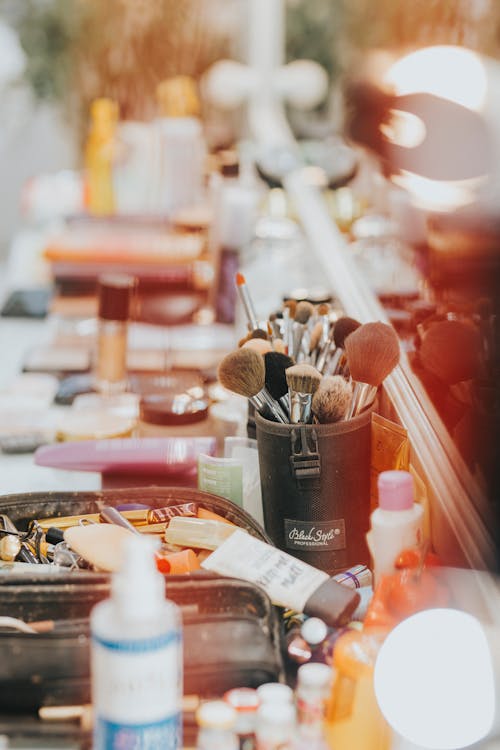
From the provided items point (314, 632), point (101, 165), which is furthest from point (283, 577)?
point (101, 165)

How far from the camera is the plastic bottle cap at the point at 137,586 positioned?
20.5 inches

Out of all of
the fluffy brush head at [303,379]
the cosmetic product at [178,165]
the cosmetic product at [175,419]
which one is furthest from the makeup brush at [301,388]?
the cosmetic product at [178,165]

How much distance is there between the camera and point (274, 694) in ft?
1.95

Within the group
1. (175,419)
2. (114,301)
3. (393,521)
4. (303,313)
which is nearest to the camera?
(393,521)

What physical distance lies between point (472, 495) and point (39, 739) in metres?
0.35

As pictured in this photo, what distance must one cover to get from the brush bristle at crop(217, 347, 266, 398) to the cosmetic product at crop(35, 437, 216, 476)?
263 millimetres

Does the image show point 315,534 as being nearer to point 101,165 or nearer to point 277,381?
point 277,381

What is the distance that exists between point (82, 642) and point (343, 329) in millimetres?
420

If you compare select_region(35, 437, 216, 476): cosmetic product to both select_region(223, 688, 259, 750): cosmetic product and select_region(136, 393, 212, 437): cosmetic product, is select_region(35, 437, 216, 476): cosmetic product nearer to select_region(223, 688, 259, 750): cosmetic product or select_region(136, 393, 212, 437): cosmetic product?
select_region(136, 393, 212, 437): cosmetic product

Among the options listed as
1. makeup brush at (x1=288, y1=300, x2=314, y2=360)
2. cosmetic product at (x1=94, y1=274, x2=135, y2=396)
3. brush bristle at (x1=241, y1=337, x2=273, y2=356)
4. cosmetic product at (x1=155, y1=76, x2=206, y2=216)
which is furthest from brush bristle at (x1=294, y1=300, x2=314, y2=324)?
cosmetic product at (x1=155, y1=76, x2=206, y2=216)

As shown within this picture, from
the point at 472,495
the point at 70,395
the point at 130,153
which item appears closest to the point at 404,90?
the point at 472,495

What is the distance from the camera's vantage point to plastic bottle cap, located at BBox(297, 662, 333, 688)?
0.61 m

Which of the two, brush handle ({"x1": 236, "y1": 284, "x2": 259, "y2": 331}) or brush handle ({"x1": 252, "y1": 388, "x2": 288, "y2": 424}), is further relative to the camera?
brush handle ({"x1": 236, "y1": 284, "x2": 259, "y2": 331})

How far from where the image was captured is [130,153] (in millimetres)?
2557
